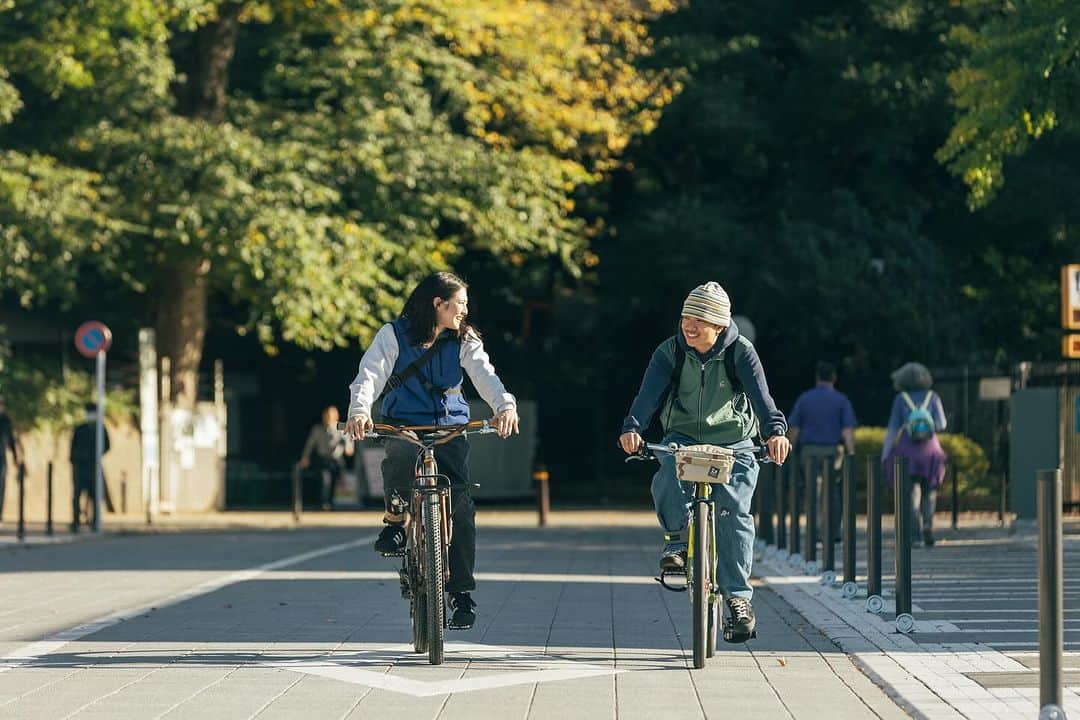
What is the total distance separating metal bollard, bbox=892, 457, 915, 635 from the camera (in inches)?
410

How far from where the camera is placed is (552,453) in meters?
41.7

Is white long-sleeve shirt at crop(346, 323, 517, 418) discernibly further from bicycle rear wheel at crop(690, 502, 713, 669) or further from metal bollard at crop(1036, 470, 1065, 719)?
metal bollard at crop(1036, 470, 1065, 719)

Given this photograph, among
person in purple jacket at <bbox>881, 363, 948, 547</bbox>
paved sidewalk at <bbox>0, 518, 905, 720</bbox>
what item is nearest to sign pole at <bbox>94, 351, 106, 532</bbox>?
paved sidewalk at <bbox>0, 518, 905, 720</bbox>

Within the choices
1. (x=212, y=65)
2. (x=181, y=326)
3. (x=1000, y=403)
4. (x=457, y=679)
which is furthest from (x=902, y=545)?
(x=181, y=326)

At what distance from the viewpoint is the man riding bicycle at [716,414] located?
30.8ft

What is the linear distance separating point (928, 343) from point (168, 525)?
1184 cm

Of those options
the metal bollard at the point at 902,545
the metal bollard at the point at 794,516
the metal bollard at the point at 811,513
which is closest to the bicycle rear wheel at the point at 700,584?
the metal bollard at the point at 902,545

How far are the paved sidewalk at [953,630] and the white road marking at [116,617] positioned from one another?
3.76 metres

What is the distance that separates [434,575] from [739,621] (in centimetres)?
→ 150

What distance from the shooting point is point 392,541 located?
368 inches

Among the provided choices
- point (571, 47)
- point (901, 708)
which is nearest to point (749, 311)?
point (571, 47)

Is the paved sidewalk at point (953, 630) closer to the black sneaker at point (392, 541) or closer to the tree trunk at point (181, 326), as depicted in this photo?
the black sneaker at point (392, 541)

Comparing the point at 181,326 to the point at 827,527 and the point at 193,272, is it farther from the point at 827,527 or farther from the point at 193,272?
the point at 827,527

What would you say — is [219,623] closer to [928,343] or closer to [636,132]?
[928,343]
